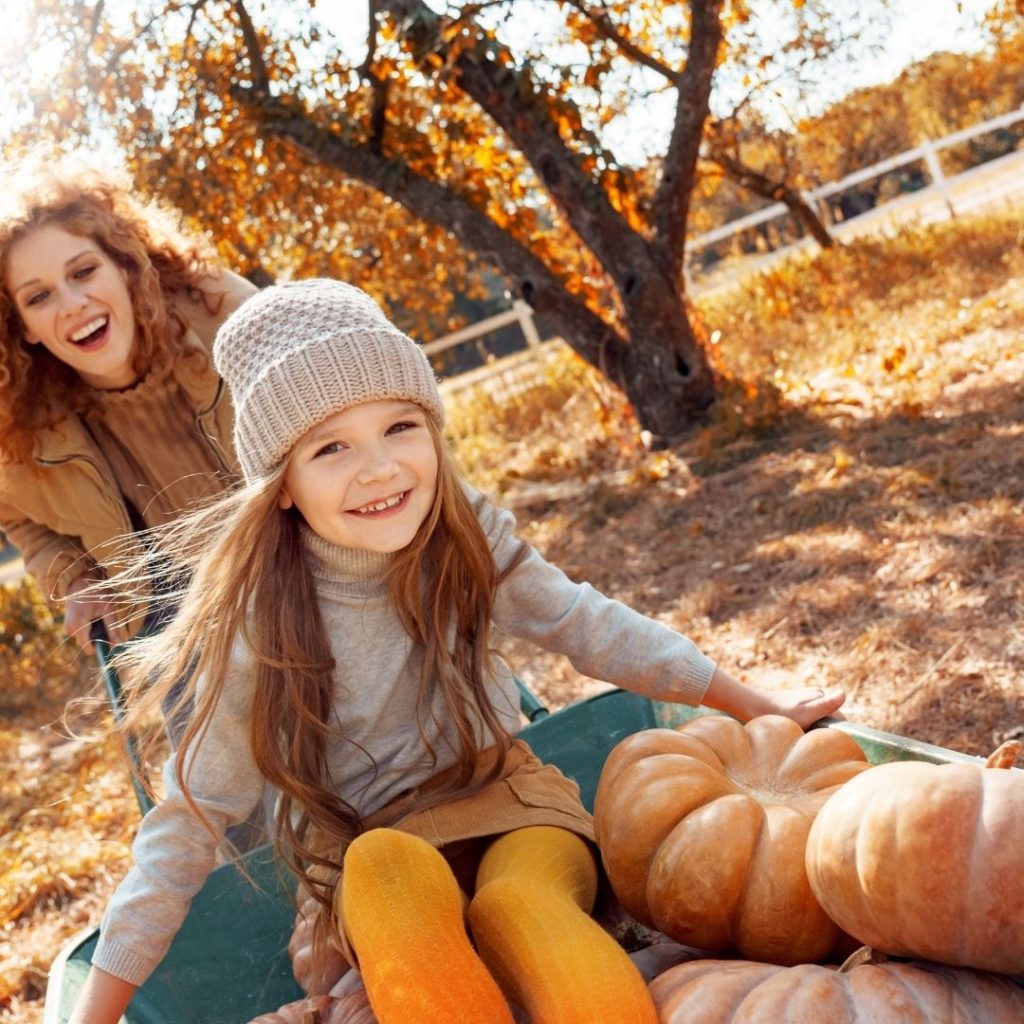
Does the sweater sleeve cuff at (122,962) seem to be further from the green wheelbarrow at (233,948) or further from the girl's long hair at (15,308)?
the girl's long hair at (15,308)

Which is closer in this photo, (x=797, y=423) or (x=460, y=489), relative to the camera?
(x=460, y=489)

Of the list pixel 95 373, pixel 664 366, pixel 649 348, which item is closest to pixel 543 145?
pixel 649 348

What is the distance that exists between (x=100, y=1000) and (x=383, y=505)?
822mm

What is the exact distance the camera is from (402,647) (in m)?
1.98

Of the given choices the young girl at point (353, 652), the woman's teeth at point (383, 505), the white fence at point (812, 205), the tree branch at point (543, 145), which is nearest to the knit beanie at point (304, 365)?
the young girl at point (353, 652)

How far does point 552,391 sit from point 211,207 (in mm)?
2669

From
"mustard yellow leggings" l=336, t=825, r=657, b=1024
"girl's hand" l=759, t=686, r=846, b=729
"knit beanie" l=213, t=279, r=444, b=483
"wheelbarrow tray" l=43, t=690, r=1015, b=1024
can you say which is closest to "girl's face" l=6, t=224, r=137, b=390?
"knit beanie" l=213, t=279, r=444, b=483

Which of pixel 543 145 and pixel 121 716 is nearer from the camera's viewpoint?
pixel 121 716

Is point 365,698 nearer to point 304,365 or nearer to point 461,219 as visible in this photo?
point 304,365

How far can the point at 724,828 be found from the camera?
1.48 meters

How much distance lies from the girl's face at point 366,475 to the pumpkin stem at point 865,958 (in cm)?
89

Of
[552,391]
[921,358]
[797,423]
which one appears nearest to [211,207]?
[552,391]

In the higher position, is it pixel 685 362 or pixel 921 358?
pixel 685 362

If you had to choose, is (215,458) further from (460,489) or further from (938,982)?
(938,982)
